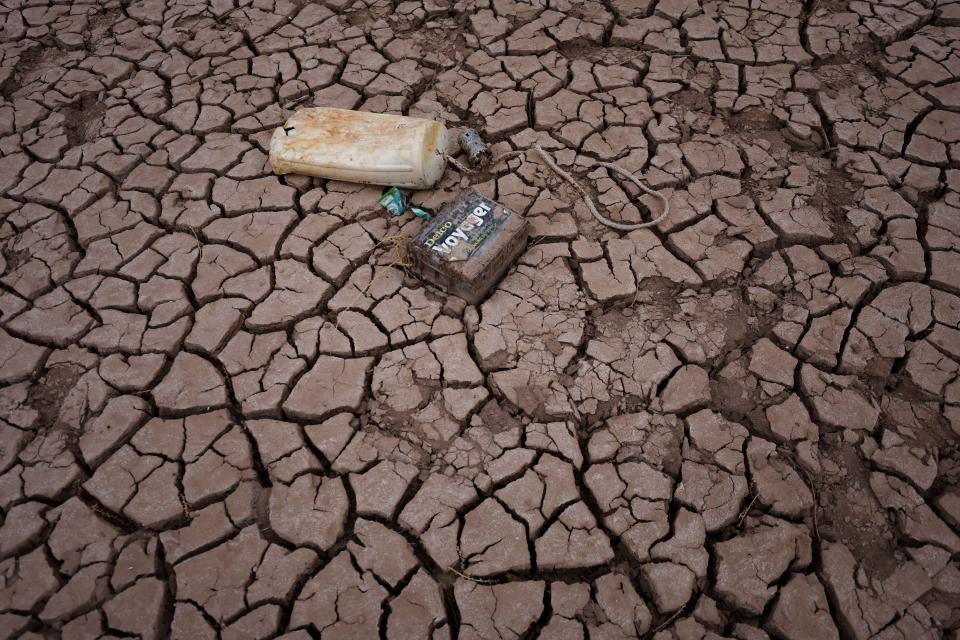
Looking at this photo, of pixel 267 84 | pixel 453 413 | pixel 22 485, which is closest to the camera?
pixel 22 485

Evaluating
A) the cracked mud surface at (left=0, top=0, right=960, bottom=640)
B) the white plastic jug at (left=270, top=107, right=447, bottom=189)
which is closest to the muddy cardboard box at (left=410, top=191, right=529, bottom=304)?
the cracked mud surface at (left=0, top=0, right=960, bottom=640)

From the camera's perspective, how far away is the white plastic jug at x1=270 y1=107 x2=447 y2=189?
10.2ft

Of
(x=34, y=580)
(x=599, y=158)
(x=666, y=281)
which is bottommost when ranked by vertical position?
(x=34, y=580)

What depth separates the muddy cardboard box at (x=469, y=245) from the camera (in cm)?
278

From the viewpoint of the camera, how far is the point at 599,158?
3432 millimetres

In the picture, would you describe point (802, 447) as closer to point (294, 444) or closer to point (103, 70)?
point (294, 444)

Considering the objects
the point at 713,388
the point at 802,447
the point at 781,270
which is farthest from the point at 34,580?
the point at 781,270

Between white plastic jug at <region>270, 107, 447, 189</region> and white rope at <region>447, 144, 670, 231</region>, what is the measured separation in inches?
8.7

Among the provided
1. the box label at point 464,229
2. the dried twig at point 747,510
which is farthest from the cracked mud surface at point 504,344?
the box label at point 464,229

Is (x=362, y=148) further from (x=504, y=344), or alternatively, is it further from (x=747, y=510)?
(x=747, y=510)

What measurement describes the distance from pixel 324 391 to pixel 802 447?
1957 millimetres

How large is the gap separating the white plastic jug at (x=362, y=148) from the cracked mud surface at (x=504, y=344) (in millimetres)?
142

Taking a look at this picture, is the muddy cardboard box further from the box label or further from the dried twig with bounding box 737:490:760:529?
the dried twig with bounding box 737:490:760:529

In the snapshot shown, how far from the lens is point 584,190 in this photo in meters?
3.28
